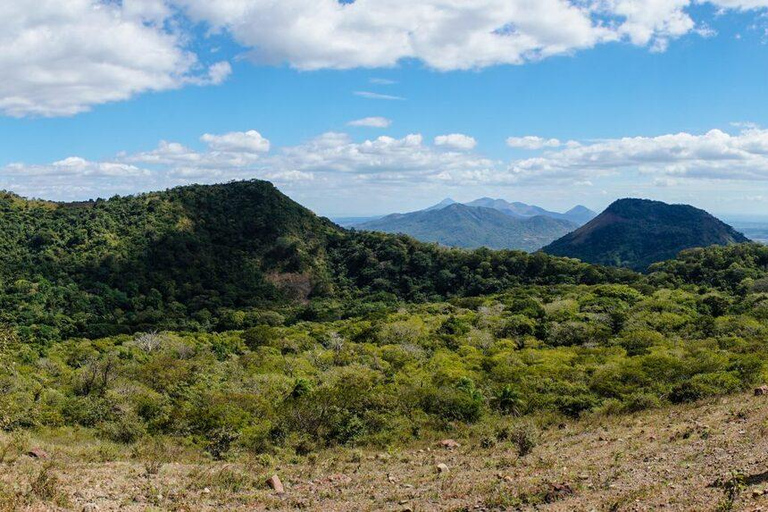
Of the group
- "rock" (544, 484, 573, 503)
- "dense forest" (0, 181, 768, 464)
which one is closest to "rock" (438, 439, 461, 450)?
"dense forest" (0, 181, 768, 464)

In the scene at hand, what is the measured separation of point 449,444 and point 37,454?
13955 millimetres

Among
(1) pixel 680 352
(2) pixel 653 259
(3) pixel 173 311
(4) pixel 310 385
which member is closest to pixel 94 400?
(4) pixel 310 385

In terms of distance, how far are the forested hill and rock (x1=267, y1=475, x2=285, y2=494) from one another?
61.2m

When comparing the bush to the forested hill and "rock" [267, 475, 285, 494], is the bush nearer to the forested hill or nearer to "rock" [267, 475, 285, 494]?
"rock" [267, 475, 285, 494]

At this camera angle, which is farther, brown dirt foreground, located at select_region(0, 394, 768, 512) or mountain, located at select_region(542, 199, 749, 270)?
mountain, located at select_region(542, 199, 749, 270)

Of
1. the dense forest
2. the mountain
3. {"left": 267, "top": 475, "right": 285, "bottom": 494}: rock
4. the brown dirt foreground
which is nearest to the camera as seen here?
the brown dirt foreground

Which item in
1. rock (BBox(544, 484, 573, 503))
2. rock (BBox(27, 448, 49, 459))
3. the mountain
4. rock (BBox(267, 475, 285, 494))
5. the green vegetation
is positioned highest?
the mountain

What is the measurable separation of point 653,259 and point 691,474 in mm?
178696

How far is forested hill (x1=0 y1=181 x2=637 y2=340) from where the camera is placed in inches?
3061

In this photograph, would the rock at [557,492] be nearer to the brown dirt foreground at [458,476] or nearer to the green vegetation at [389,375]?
the brown dirt foreground at [458,476]

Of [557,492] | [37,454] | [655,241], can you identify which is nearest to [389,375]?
[37,454]

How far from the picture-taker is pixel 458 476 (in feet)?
50.4

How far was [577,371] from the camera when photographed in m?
31.8

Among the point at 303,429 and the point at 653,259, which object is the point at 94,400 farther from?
the point at 653,259
